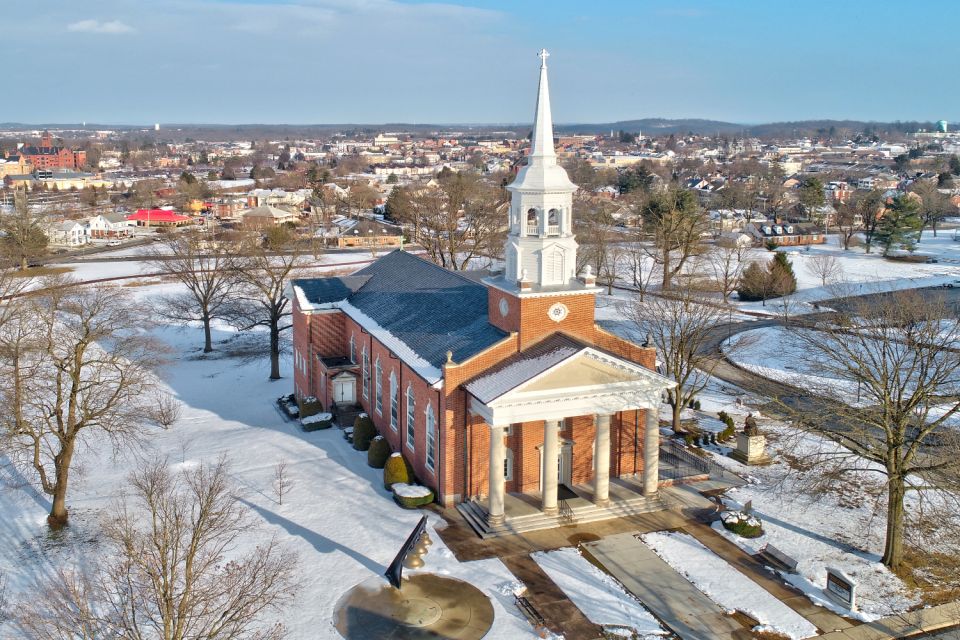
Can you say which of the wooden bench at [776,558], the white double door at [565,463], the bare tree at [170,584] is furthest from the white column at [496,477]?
the wooden bench at [776,558]

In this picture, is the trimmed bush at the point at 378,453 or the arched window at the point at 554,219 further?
the trimmed bush at the point at 378,453

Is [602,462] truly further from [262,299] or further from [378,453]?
[262,299]

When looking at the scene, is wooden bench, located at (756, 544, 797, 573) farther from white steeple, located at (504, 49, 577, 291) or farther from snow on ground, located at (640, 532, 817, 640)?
white steeple, located at (504, 49, 577, 291)

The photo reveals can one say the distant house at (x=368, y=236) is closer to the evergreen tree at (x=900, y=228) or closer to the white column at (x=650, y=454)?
the evergreen tree at (x=900, y=228)

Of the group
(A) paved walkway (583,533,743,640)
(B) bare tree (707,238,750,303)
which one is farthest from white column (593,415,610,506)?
(B) bare tree (707,238,750,303)

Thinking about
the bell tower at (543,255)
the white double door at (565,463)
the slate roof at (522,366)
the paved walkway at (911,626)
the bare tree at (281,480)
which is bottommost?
the paved walkway at (911,626)

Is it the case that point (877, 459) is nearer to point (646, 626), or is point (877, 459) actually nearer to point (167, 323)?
point (646, 626)
